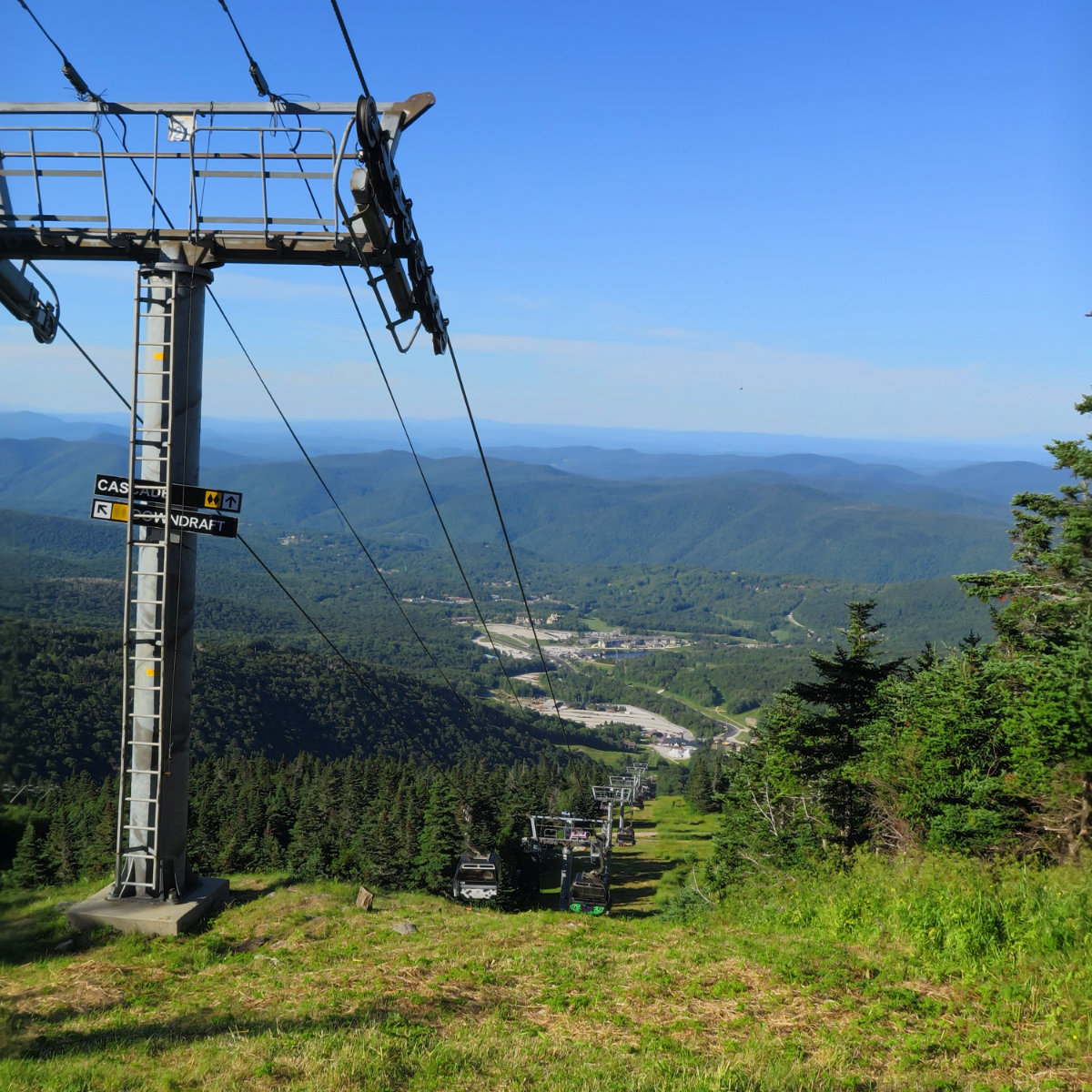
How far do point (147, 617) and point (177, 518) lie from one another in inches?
50.9

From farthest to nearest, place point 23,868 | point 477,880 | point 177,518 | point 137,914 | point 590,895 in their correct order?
point 590,895
point 477,880
point 137,914
point 177,518
point 23,868

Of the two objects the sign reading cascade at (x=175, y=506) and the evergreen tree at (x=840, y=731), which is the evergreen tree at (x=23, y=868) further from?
the evergreen tree at (x=840, y=731)

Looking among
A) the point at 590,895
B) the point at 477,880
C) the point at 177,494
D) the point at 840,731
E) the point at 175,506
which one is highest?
the point at 177,494

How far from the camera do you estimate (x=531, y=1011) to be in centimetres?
816

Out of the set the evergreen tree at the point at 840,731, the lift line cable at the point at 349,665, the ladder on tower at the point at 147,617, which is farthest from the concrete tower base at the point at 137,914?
the evergreen tree at the point at 840,731

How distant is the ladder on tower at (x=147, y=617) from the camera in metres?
10.1

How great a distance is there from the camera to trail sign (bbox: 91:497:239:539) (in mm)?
10039

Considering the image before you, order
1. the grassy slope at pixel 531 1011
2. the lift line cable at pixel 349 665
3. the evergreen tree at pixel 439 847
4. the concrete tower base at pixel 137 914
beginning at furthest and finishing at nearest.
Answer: the evergreen tree at pixel 439 847 → the lift line cable at pixel 349 665 → the concrete tower base at pixel 137 914 → the grassy slope at pixel 531 1011

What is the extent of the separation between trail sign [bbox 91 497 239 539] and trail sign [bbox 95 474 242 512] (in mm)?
91

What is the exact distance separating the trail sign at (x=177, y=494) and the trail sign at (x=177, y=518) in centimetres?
9

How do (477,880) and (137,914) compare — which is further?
(477,880)

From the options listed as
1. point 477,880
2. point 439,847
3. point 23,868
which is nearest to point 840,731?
point 477,880

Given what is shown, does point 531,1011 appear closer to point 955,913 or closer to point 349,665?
point 955,913

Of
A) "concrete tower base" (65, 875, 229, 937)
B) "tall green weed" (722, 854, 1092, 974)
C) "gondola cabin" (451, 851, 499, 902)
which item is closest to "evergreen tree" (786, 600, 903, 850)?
"tall green weed" (722, 854, 1092, 974)
